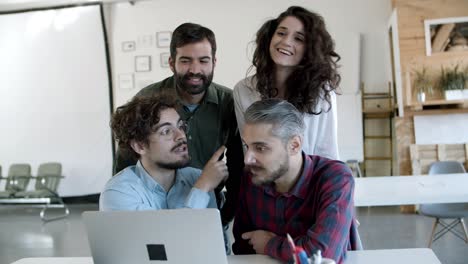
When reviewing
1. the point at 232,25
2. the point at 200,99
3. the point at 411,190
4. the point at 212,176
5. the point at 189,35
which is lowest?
the point at 411,190

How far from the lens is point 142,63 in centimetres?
793

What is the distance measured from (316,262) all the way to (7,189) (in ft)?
24.6

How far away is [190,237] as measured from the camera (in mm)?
1212

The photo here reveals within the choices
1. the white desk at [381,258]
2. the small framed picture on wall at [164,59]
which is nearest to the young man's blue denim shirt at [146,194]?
the white desk at [381,258]

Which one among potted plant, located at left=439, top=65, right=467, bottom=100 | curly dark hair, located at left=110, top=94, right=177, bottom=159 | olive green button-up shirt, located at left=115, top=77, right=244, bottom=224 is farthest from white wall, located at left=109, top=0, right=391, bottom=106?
curly dark hair, located at left=110, top=94, right=177, bottom=159

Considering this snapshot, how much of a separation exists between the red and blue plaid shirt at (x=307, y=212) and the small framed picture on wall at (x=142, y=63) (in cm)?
652

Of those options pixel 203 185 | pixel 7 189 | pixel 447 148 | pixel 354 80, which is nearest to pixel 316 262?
pixel 203 185

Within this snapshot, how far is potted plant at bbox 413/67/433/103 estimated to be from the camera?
6.27 metres

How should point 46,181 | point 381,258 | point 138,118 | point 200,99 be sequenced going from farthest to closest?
1. point 46,181
2. point 200,99
3. point 138,118
4. point 381,258

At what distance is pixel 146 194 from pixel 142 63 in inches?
258

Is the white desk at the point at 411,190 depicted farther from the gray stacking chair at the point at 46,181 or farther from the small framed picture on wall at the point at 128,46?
the small framed picture on wall at the point at 128,46

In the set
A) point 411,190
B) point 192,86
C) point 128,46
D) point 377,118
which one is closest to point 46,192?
point 128,46

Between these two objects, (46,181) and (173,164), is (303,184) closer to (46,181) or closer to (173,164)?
(173,164)

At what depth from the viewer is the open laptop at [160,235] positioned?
1.19 m
